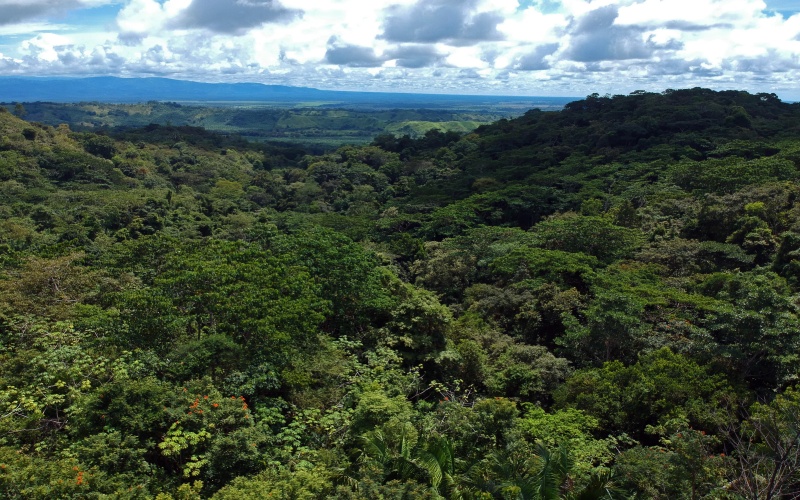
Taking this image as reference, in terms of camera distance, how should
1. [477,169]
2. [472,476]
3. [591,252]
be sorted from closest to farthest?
1. [472,476]
2. [591,252]
3. [477,169]

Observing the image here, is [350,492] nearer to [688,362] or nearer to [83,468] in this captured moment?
[83,468]

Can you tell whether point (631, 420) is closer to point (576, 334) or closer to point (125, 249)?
point (576, 334)

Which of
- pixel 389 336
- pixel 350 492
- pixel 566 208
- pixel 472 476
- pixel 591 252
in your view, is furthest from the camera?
pixel 566 208

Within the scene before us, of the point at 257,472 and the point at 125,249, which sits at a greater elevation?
the point at 125,249

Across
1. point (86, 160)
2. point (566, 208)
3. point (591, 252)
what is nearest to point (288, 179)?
point (86, 160)

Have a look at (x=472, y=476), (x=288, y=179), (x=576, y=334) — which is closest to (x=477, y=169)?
(x=288, y=179)

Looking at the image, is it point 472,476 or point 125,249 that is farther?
Result: point 125,249

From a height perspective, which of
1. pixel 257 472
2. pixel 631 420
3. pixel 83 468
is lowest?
pixel 631 420
